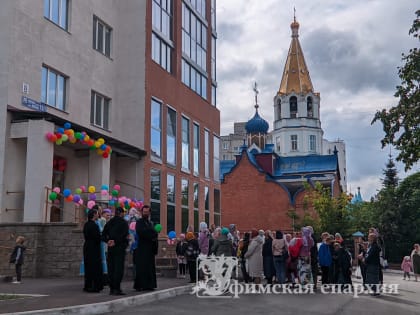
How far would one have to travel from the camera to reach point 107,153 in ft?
70.5

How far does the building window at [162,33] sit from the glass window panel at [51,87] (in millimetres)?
7047

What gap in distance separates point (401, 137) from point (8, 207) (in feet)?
42.5

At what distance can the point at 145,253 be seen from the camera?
13148mm

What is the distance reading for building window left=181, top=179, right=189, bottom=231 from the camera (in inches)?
1172

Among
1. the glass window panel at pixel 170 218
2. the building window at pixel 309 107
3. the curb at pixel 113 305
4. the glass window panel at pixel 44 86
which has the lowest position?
the curb at pixel 113 305

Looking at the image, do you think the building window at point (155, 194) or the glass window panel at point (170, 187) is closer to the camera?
the building window at point (155, 194)

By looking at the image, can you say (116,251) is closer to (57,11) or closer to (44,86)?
(44,86)

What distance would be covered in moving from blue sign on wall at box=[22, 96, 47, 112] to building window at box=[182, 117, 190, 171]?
1126 centimetres

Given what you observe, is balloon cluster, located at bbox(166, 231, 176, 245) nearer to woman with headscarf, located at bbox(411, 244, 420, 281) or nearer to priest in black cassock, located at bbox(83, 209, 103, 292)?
priest in black cassock, located at bbox(83, 209, 103, 292)

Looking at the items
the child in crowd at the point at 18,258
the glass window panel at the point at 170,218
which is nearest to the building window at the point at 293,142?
the glass window panel at the point at 170,218

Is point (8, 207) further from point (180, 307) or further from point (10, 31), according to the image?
point (180, 307)

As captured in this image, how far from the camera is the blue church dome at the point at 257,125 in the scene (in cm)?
7650

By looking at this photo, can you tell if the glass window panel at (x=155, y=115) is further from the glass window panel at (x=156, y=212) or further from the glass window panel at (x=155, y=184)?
the glass window panel at (x=156, y=212)

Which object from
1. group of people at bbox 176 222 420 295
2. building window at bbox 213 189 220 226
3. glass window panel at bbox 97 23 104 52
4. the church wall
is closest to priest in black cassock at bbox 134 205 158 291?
group of people at bbox 176 222 420 295
